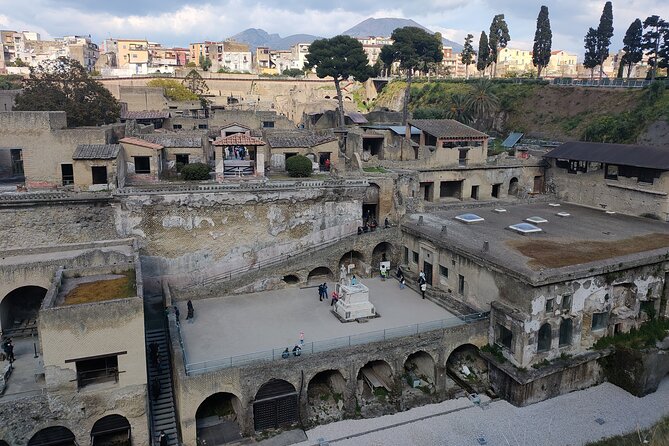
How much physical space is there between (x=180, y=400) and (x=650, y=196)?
32349 mm

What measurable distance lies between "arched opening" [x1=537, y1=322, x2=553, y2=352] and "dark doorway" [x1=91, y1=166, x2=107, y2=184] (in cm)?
2623

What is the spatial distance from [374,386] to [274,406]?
17.5 ft

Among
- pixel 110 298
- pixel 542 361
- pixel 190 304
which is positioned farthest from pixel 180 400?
pixel 542 361

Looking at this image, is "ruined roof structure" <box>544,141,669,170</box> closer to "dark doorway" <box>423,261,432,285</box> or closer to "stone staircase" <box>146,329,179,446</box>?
"dark doorway" <box>423,261,432,285</box>

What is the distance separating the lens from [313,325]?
87.5 feet

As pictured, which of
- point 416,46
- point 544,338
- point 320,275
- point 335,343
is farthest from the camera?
point 416,46

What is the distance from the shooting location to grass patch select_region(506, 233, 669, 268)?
2672 centimetres

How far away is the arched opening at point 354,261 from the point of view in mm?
34688

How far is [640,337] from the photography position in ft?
90.7

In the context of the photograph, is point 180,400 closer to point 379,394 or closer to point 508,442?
point 379,394

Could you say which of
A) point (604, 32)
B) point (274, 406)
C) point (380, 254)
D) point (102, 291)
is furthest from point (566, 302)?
point (604, 32)

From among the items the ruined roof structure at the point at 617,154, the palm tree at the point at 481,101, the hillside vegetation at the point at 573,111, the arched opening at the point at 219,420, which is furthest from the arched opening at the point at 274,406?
the palm tree at the point at 481,101

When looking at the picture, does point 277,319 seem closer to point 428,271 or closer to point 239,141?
point 428,271

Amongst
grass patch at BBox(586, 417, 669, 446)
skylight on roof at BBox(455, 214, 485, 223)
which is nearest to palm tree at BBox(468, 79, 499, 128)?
skylight on roof at BBox(455, 214, 485, 223)
